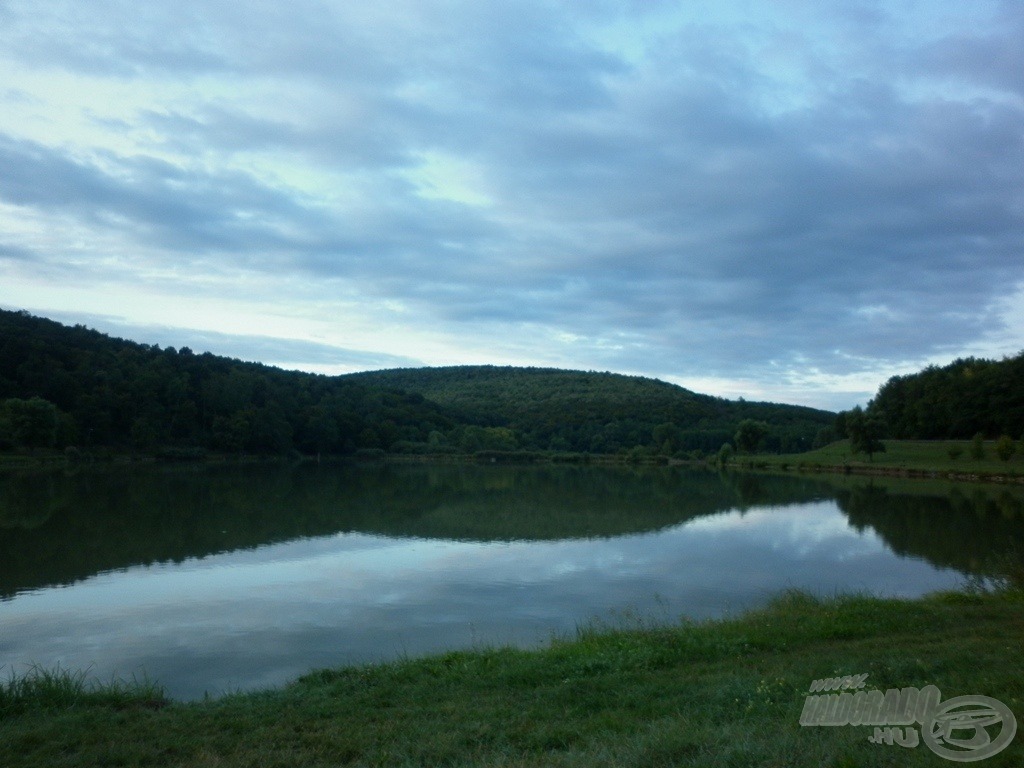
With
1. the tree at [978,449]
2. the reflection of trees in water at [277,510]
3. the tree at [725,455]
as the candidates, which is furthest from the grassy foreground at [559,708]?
the tree at [725,455]

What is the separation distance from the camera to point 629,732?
5.85m

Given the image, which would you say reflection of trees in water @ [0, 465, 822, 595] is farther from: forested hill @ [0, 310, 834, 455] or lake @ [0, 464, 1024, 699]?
forested hill @ [0, 310, 834, 455]

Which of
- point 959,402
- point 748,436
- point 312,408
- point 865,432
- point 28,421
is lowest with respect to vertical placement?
point 28,421

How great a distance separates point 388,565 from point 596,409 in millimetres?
96819

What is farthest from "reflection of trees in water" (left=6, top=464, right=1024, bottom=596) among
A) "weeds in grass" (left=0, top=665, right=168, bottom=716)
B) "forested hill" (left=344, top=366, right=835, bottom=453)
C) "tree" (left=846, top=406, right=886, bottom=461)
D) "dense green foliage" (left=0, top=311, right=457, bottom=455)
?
"forested hill" (left=344, top=366, right=835, bottom=453)

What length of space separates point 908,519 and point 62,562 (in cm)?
2933

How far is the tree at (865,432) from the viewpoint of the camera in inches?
2665

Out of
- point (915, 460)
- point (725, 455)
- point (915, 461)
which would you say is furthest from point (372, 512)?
point (725, 455)

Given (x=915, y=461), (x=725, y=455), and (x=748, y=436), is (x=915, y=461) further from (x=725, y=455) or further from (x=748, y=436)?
(x=748, y=436)

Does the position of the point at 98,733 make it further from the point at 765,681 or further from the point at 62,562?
the point at 62,562

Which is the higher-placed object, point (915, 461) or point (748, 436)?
point (748, 436)

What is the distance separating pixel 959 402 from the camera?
7094 cm

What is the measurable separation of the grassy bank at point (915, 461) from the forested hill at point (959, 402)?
7.76 ft

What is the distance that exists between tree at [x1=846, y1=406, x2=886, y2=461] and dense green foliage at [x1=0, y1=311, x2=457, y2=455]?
158 feet
